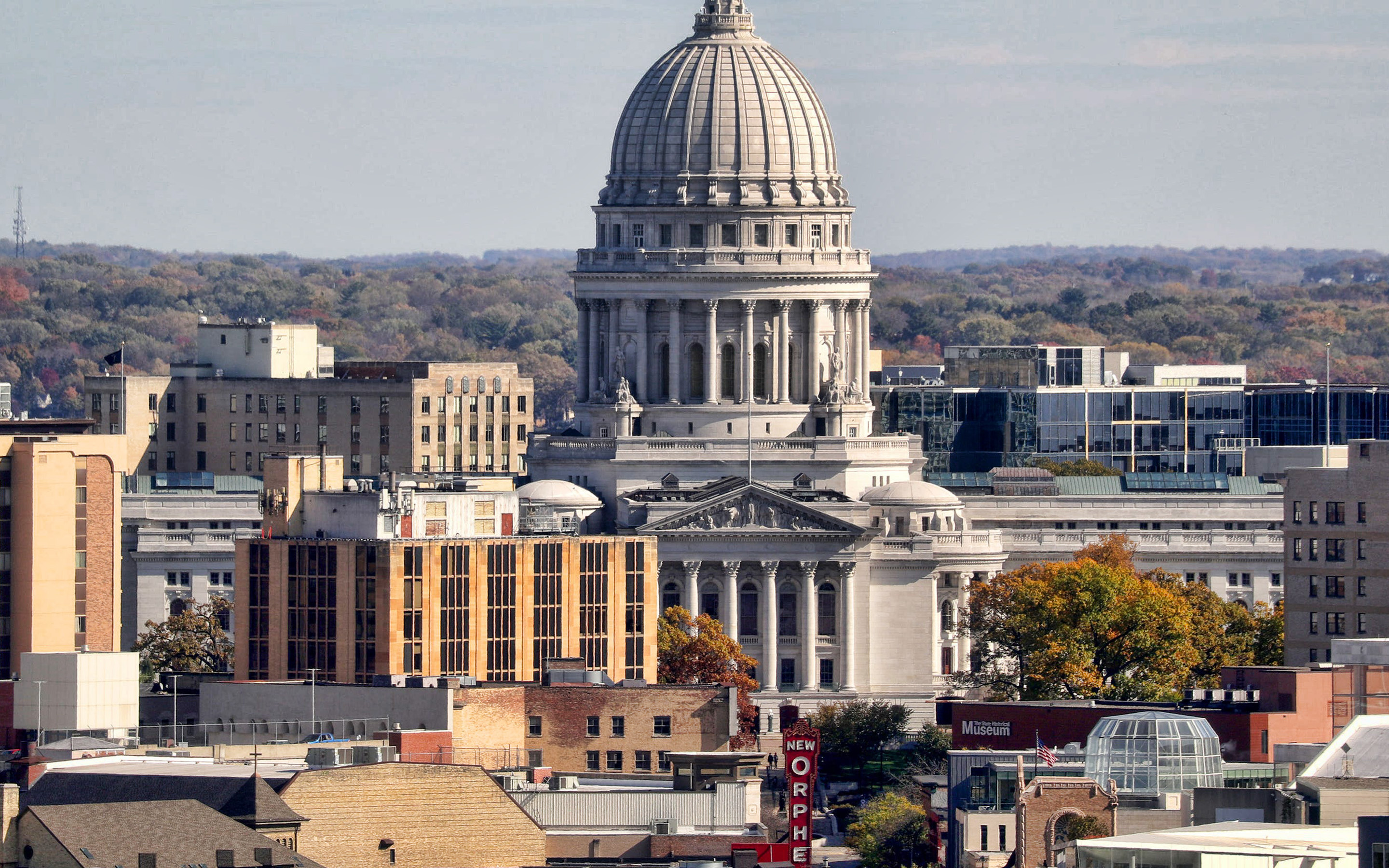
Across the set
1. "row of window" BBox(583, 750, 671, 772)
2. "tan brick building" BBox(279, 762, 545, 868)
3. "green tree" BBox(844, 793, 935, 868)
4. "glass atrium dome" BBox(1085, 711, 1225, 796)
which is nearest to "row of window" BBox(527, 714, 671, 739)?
"row of window" BBox(583, 750, 671, 772)

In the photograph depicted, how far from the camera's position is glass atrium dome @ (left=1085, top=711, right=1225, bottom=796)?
543 ft

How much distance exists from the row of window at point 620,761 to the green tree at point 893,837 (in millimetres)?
7741

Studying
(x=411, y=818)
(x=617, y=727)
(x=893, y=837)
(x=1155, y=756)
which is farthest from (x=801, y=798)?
(x=617, y=727)

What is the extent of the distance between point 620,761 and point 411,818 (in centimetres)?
4594

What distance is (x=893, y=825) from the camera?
19238 centimetres

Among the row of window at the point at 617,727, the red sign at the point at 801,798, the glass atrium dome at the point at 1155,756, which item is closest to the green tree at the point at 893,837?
the row of window at the point at 617,727

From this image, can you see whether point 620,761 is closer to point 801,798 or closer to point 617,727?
point 617,727

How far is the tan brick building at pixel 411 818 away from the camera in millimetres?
149000

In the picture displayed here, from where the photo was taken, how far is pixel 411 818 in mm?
150750

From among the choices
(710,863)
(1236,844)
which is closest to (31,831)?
(710,863)

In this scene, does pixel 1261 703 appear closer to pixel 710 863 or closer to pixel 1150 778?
pixel 1150 778

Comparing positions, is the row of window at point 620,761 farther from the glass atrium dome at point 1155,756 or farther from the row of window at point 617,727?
the glass atrium dome at point 1155,756

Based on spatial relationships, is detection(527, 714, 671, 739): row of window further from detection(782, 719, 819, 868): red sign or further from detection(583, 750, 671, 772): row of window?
detection(782, 719, 819, 868): red sign

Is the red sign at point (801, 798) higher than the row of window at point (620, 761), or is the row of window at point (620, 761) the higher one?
the red sign at point (801, 798)
